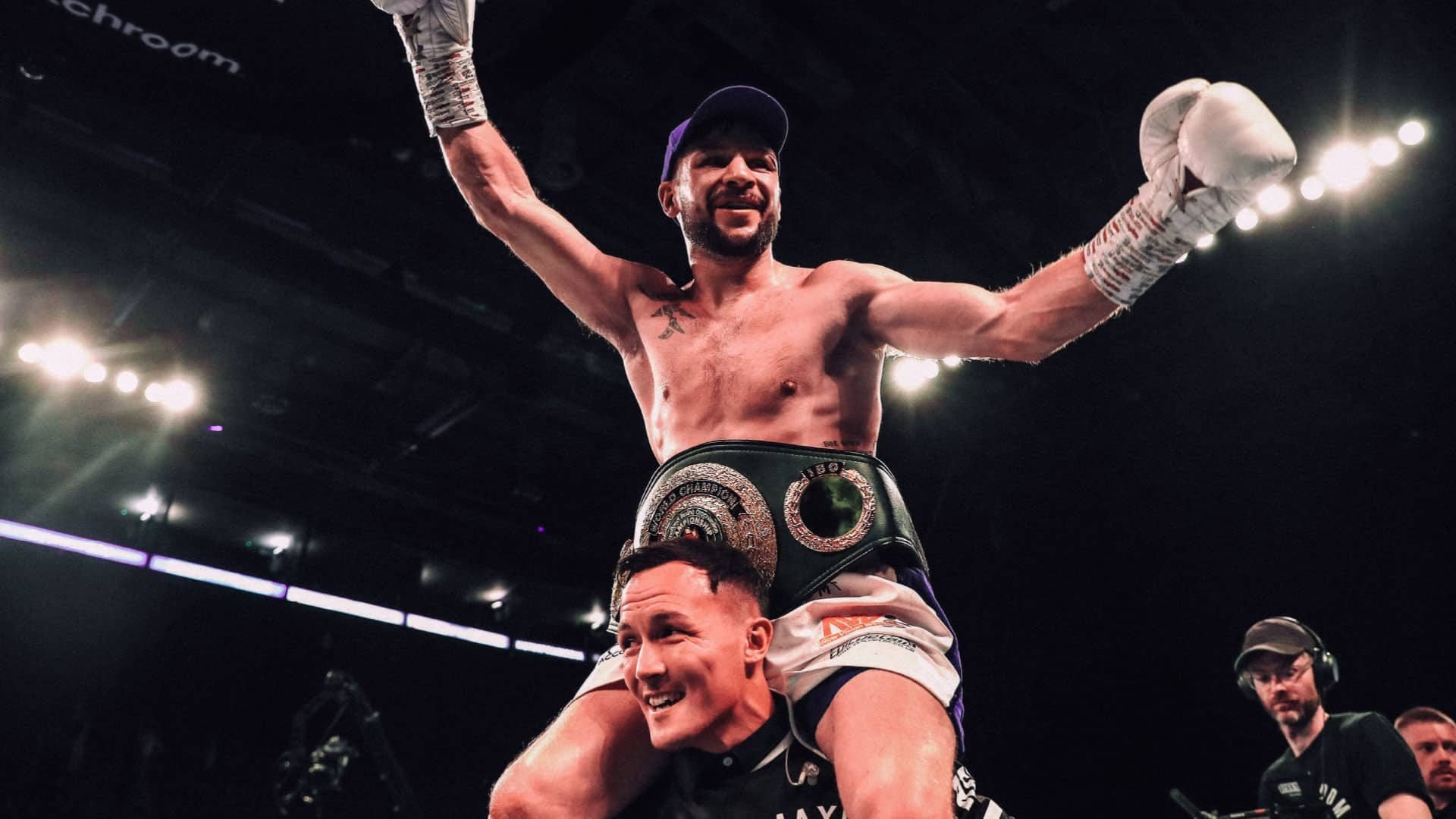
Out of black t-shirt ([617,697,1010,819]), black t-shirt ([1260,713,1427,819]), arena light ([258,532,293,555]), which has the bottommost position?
black t-shirt ([617,697,1010,819])

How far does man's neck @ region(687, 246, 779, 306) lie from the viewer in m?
2.13

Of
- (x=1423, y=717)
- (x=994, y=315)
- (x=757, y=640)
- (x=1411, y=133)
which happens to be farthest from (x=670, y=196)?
(x=1411, y=133)

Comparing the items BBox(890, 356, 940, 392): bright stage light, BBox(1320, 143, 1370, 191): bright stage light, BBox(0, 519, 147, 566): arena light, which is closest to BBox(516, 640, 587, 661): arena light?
BBox(0, 519, 147, 566): arena light

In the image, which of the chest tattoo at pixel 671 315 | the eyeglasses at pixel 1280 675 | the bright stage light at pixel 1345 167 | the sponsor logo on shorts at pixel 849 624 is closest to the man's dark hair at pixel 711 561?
the sponsor logo on shorts at pixel 849 624

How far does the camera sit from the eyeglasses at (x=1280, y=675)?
3996mm

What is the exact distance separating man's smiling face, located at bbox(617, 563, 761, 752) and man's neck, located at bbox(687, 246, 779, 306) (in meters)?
0.69

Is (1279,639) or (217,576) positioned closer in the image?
(1279,639)

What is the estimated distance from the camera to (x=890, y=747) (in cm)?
143

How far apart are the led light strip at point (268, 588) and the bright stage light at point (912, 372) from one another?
5.30m

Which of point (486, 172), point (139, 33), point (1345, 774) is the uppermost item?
point (139, 33)

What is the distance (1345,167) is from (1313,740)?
304cm

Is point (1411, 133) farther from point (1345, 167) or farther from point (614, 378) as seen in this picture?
point (614, 378)

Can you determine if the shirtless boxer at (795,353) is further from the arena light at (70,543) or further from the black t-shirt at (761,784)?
the arena light at (70,543)

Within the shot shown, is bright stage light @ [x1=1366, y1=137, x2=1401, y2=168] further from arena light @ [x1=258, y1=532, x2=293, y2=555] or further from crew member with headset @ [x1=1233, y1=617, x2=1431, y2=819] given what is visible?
arena light @ [x1=258, y1=532, x2=293, y2=555]
